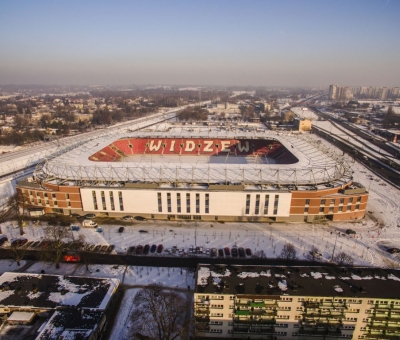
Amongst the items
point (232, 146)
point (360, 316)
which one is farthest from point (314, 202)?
point (232, 146)

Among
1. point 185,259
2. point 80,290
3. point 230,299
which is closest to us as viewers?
point 230,299

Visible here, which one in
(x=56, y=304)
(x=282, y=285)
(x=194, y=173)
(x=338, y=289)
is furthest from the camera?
(x=194, y=173)

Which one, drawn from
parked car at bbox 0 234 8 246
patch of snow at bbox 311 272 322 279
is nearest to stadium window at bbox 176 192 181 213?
patch of snow at bbox 311 272 322 279

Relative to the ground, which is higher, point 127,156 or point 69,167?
point 69,167

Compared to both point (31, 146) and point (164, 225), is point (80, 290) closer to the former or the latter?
point (164, 225)

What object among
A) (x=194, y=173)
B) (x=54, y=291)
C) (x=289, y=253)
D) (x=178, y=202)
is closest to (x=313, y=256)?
(x=289, y=253)

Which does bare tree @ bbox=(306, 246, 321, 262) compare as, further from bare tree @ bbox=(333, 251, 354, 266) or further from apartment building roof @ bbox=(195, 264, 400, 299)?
apartment building roof @ bbox=(195, 264, 400, 299)

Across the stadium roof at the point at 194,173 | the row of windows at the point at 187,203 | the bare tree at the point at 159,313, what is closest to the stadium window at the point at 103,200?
the stadium roof at the point at 194,173

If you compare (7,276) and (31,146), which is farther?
(31,146)

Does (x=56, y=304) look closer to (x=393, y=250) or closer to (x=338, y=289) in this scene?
(x=338, y=289)
